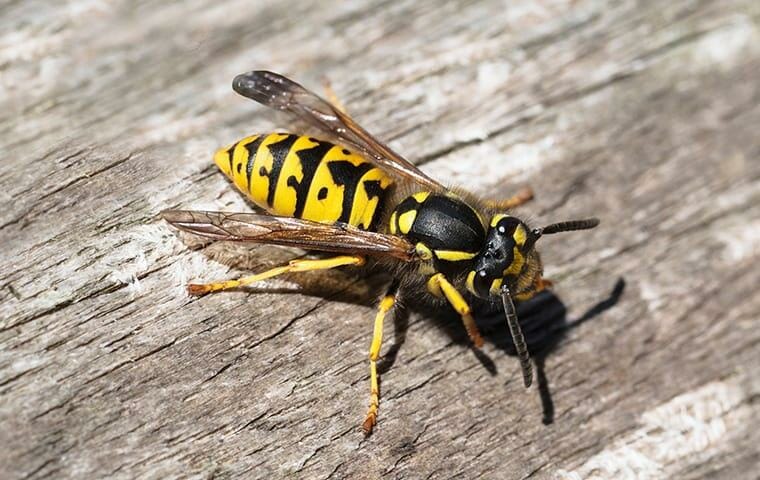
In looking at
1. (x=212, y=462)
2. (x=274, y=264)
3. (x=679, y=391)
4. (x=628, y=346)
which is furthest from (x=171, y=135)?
(x=679, y=391)

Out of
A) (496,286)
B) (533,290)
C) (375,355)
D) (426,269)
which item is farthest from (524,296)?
(375,355)

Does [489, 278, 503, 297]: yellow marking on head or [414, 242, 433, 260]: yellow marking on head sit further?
[414, 242, 433, 260]: yellow marking on head

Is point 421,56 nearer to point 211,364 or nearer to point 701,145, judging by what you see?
point 701,145

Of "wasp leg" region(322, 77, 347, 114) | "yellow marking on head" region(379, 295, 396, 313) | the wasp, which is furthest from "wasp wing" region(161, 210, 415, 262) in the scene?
"wasp leg" region(322, 77, 347, 114)

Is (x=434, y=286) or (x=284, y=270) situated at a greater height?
(x=284, y=270)

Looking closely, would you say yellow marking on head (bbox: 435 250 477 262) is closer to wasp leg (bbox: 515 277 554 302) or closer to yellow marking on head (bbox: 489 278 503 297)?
yellow marking on head (bbox: 489 278 503 297)

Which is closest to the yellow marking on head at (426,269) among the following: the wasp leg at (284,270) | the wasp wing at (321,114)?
the wasp leg at (284,270)

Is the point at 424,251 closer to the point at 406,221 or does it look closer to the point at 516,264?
the point at 406,221
